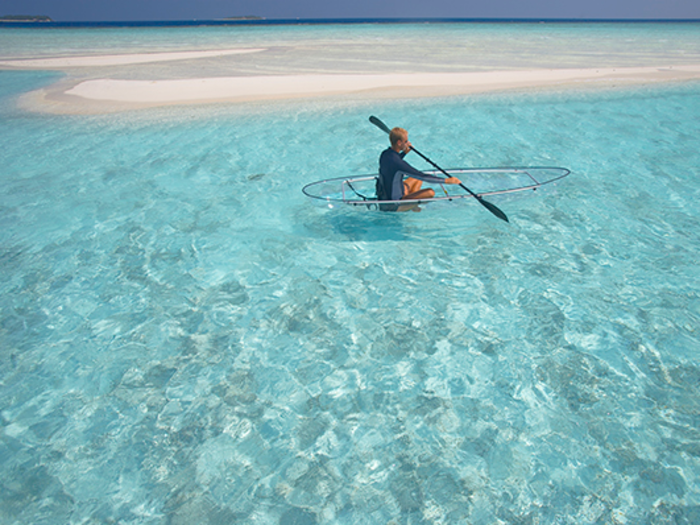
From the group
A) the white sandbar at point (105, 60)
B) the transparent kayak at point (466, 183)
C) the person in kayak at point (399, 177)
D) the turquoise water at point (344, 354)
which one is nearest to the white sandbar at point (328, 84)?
the white sandbar at point (105, 60)

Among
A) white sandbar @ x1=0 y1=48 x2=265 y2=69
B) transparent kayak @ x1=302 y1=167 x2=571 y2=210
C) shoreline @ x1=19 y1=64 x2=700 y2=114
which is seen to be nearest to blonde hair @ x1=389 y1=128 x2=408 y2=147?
transparent kayak @ x1=302 y1=167 x2=571 y2=210

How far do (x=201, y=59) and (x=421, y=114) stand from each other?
2067 cm

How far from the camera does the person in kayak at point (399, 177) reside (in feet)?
22.2

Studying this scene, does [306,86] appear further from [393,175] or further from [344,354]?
[344,354]

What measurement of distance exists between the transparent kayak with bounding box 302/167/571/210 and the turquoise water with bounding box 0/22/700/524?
366 mm


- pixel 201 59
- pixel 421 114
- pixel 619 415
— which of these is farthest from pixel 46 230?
pixel 201 59

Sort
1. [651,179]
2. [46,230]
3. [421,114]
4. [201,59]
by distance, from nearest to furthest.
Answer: [46,230], [651,179], [421,114], [201,59]

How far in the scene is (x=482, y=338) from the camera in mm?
5352

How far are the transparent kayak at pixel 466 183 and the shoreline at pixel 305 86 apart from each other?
30.3 feet

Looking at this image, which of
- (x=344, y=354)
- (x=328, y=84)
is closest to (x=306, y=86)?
(x=328, y=84)

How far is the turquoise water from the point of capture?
3807mm

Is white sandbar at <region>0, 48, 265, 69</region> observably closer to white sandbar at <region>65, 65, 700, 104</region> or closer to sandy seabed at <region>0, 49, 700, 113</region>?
sandy seabed at <region>0, 49, 700, 113</region>

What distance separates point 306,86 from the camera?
19.4 metres

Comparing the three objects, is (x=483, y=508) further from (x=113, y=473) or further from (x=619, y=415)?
(x=113, y=473)
